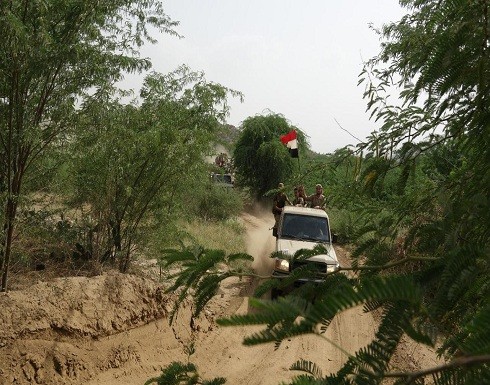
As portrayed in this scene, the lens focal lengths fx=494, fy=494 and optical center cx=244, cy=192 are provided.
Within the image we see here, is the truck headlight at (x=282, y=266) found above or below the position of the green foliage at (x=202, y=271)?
below

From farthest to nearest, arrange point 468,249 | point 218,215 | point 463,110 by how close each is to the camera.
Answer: point 218,215 < point 463,110 < point 468,249

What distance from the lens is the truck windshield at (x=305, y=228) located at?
35.3 ft

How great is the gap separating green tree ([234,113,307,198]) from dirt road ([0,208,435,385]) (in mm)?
17198

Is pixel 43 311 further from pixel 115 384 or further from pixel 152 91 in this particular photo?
pixel 152 91

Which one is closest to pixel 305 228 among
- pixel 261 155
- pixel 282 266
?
pixel 282 266

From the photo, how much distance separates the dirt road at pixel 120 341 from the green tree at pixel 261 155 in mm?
17198

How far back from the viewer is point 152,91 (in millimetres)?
9062

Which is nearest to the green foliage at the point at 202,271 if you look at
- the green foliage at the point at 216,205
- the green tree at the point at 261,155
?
the green foliage at the point at 216,205

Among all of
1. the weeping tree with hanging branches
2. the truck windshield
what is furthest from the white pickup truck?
the weeping tree with hanging branches

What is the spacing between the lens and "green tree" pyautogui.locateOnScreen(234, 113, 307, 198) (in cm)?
2614

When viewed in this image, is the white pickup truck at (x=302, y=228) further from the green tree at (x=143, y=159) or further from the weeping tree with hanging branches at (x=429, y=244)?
the weeping tree with hanging branches at (x=429, y=244)

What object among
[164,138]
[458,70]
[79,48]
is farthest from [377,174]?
[164,138]

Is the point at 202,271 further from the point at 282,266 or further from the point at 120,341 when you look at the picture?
the point at 282,266

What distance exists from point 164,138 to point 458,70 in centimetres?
632
